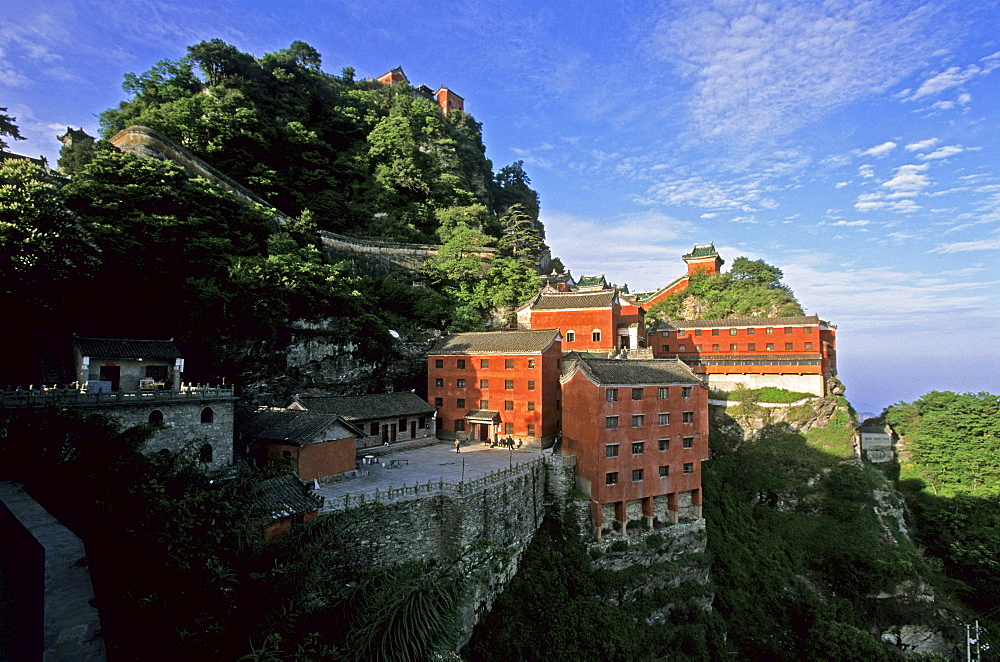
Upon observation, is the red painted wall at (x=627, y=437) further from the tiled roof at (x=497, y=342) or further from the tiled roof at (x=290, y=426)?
the tiled roof at (x=290, y=426)

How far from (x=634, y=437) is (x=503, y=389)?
9905mm

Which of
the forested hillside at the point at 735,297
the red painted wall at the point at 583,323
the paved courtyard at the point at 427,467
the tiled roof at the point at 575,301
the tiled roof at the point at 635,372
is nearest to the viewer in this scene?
the paved courtyard at the point at 427,467

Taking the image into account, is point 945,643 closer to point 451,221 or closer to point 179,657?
point 179,657

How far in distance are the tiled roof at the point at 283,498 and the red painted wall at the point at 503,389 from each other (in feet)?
55.1

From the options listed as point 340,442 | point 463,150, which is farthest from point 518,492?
point 463,150

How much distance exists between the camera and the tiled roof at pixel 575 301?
38.6 meters

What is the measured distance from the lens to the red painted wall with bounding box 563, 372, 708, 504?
81.1ft

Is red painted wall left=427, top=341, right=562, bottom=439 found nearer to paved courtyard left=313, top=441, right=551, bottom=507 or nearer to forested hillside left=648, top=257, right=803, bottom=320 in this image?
paved courtyard left=313, top=441, right=551, bottom=507

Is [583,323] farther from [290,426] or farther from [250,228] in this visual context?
[250,228]

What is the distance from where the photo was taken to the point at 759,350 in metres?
42.6

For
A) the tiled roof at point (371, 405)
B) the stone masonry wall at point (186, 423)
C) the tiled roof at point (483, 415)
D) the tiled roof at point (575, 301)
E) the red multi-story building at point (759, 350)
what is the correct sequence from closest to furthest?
the stone masonry wall at point (186, 423)
the tiled roof at point (371, 405)
the tiled roof at point (483, 415)
the tiled roof at point (575, 301)
the red multi-story building at point (759, 350)

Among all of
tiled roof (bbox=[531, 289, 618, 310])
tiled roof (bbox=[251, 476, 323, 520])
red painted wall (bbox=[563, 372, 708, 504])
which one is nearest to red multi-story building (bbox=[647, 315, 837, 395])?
tiled roof (bbox=[531, 289, 618, 310])

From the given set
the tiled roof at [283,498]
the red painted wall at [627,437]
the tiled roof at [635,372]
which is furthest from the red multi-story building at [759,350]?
the tiled roof at [283,498]

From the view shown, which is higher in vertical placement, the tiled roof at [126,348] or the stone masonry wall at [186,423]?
the tiled roof at [126,348]
